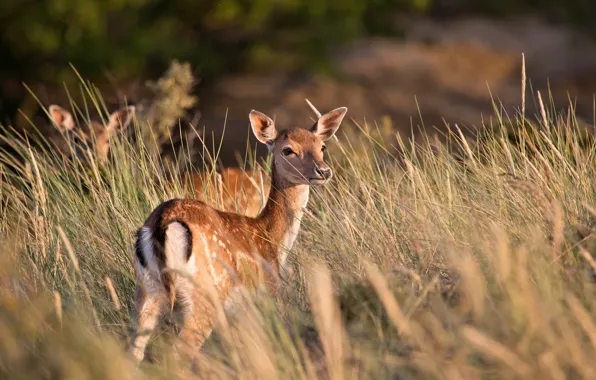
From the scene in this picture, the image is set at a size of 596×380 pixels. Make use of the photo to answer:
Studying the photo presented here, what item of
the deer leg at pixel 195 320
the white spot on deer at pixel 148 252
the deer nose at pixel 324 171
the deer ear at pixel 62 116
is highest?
the white spot on deer at pixel 148 252

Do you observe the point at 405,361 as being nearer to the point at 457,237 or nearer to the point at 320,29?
the point at 457,237

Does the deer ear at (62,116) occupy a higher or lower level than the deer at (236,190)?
lower

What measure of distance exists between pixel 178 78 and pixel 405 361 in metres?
5.71

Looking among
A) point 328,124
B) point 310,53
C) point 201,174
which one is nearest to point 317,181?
point 328,124

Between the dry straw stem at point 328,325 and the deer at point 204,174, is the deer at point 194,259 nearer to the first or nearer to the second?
the deer at point 204,174

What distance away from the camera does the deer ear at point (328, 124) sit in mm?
6959

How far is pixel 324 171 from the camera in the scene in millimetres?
6469

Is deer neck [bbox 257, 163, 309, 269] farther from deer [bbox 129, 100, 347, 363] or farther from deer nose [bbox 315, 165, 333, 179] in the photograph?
deer nose [bbox 315, 165, 333, 179]

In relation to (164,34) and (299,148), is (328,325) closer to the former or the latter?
(299,148)

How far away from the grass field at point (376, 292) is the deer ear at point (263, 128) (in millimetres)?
569

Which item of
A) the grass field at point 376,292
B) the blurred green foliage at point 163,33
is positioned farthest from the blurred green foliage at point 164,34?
the grass field at point 376,292

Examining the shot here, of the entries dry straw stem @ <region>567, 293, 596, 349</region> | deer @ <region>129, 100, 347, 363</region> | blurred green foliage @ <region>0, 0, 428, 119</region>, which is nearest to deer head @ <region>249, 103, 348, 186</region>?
deer @ <region>129, 100, 347, 363</region>

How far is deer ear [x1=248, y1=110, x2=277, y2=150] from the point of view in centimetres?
700

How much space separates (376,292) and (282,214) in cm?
232
